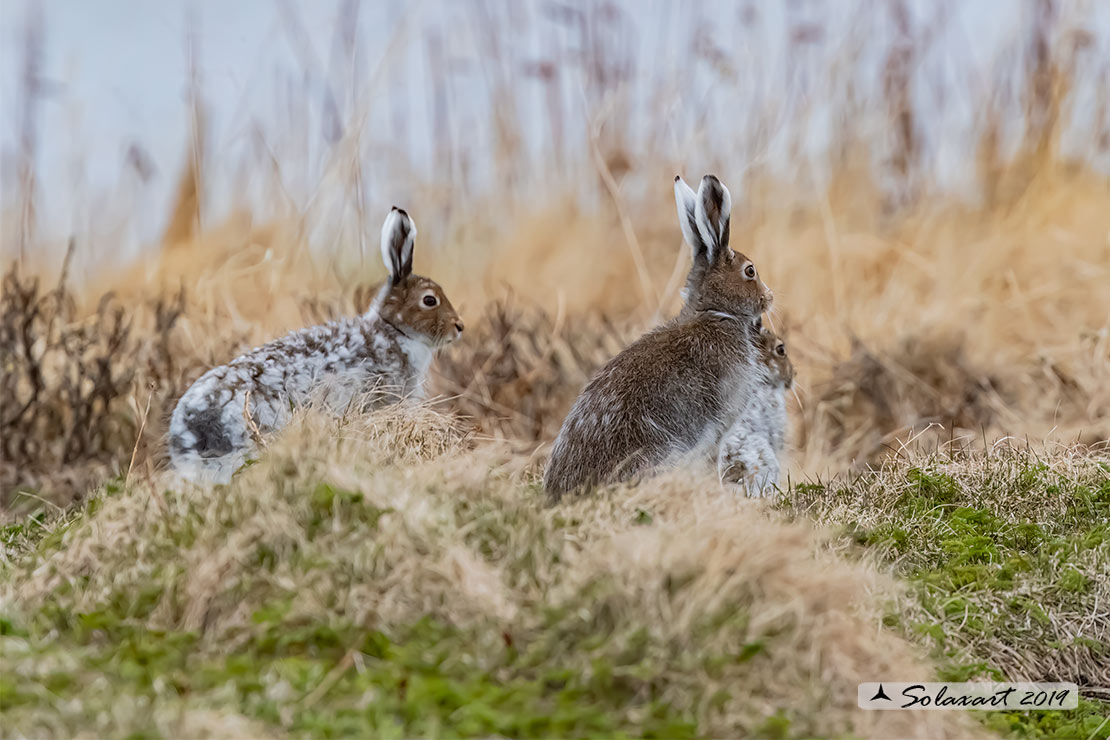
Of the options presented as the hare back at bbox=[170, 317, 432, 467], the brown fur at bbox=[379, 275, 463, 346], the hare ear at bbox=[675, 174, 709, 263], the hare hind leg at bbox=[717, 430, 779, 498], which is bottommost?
the hare hind leg at bbox=[717, 430, 779, 498]

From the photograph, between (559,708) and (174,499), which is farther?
(174,499)

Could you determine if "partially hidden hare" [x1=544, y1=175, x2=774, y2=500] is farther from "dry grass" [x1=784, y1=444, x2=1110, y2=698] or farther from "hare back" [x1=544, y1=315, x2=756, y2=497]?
"dry grass" [x1=784, y1=444, x2=1110, y2=698]

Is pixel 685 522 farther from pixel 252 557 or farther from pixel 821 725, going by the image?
pixel 252 557

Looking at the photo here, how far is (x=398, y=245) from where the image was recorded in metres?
6.89

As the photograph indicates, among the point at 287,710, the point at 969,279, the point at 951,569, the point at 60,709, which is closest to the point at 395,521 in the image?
the point at 287,710

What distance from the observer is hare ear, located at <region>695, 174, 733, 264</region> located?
5.84 meters

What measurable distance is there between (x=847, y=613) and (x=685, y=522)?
0.65 metres

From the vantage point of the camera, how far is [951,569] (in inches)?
206

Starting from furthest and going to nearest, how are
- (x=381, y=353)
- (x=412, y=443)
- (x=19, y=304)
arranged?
(x=19, y=304)
(x=381, y=353)
(x=412, y=443)

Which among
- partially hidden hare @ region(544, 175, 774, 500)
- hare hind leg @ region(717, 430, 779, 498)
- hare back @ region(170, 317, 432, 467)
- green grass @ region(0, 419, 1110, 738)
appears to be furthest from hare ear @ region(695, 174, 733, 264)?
hare back @ region(170, 317, 432, 467)

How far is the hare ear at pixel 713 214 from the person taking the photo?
5840 mm

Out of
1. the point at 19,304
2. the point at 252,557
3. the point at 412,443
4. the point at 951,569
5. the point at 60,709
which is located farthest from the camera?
the point at 19,304

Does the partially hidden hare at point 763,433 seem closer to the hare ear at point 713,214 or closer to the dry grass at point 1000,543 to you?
the dry grass at point 1000,543

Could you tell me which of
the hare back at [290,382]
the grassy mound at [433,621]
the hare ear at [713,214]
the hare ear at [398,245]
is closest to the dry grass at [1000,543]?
the grassy mound at [433,621]
